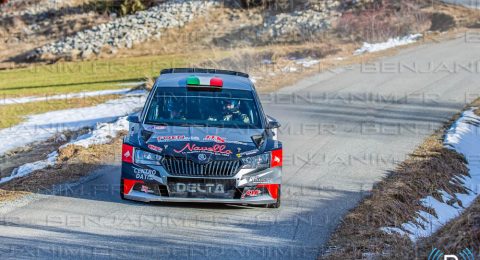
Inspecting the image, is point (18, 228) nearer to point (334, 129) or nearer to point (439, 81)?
point (334, 129)

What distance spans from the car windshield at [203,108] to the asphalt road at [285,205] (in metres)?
1.19

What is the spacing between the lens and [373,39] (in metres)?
33.9

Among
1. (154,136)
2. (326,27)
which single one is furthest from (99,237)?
(326,27)

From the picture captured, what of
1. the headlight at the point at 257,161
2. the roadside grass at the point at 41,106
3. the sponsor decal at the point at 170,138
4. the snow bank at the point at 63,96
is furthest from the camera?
the snow bank at the point at 63,96

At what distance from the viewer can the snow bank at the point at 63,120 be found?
66.9ft

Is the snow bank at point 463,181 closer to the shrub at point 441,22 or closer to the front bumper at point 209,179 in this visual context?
the front bumper at point 209,179

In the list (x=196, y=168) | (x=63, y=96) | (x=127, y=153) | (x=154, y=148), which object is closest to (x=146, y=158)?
(x=154, y=148)

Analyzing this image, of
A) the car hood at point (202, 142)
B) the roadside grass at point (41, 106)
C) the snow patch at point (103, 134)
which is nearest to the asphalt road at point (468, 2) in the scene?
the roadside grass at point (41, 106)

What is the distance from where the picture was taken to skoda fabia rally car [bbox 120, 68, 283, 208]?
9.79m

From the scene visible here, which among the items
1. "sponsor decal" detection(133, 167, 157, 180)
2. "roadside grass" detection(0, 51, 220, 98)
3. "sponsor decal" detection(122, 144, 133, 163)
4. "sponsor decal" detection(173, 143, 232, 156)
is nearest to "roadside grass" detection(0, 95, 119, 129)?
"roadside grass" detection(0, 51, 220, 98)

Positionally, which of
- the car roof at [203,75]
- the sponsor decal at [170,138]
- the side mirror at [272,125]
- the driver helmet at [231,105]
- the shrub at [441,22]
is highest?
the car roof at [203,75]

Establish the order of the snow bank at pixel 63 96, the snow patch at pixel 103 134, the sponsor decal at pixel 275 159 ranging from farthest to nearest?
the snow bank at pixel 63 96
the snow patch at pixel 103 134
the sponsor decal at pixel 275 159

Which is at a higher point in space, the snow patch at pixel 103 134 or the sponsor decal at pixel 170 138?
the sponsor decal at pixel 170 138

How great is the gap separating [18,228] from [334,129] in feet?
31.0
